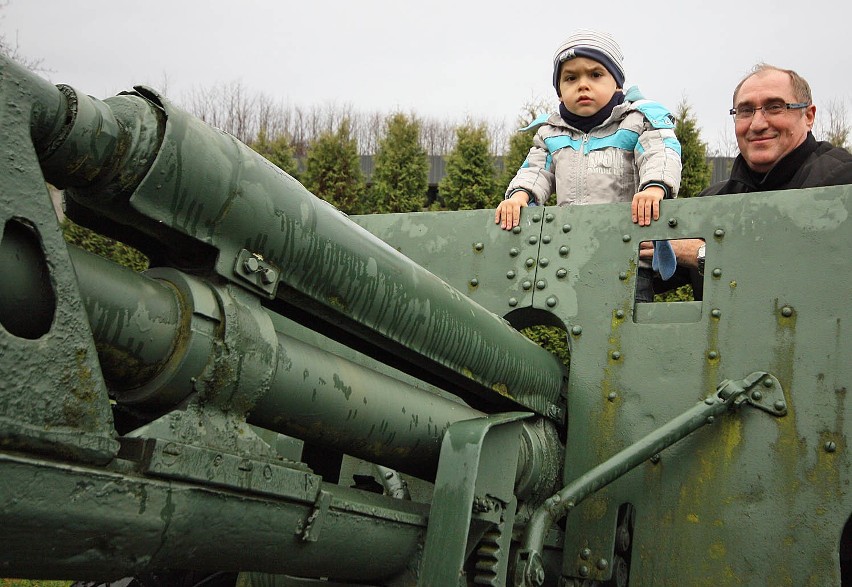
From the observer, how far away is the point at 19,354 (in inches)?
53.6

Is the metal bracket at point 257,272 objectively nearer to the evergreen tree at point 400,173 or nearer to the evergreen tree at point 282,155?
the evergreen tree at point 400,173

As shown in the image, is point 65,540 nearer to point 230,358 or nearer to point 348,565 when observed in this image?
point 230,358

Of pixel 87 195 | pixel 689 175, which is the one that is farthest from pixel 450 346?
pixel 689 175

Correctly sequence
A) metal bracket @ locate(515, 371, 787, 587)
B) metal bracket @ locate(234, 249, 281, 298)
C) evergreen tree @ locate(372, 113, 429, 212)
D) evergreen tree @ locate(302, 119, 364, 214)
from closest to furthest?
metal bracket @ locate(234, 249, 281, 298), metal bracket @ locate(515, 371, 787, 587), evergreen tree @ locate(372, 113, 429, 212), evergreen tree @ locate(302, 119, 364, 214)

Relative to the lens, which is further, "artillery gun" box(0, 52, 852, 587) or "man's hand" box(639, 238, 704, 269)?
"man's hand" box(639, 238, 704, 269)

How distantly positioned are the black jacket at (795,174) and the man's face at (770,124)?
4 cm

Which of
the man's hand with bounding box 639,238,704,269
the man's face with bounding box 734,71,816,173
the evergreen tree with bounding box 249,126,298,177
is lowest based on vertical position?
the man's hand with bounding box 639,238,704,269

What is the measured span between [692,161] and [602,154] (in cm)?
438

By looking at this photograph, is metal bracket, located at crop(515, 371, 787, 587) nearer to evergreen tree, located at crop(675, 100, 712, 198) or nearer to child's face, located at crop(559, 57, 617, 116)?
child's face, located at crop(559, 57, 617, 116)

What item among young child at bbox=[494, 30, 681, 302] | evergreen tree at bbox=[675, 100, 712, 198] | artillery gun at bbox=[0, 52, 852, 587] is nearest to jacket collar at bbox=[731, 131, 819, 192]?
young child at bbox=[494, 30, 681, 302]

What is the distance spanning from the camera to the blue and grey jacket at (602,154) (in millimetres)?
3445

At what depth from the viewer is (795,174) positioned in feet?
11.2

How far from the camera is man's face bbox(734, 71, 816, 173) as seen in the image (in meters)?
3.47

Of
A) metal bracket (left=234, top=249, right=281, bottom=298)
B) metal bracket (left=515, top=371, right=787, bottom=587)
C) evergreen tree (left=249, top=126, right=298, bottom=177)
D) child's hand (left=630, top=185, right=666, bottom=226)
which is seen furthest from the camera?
evergreen tree (left=249, top=126, right=298, bottom=177)
